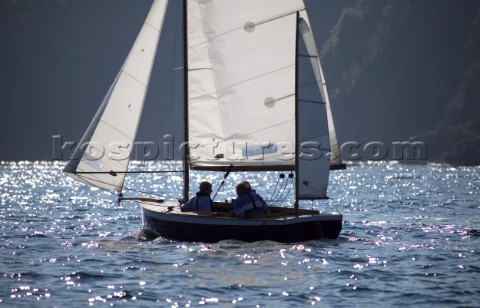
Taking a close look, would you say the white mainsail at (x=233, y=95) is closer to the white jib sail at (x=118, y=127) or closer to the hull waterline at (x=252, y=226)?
the white jib sail at (x=118, y=127)

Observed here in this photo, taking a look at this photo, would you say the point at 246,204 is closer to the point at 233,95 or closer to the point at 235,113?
the point at 235,113

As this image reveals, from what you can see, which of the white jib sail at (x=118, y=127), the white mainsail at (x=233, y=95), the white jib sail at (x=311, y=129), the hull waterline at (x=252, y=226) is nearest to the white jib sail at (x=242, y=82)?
the white mainsail at (x=233, y=95)

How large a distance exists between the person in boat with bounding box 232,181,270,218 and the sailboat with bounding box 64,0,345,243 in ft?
1.06

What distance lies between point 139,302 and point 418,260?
8.24 meters

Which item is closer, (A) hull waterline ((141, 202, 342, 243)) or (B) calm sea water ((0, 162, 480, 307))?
(B) calm sea water ((0, 162, 480, 307))

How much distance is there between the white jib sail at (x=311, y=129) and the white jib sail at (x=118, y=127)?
5403 mm

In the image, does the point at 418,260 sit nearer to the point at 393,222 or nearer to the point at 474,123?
the point at 393,222

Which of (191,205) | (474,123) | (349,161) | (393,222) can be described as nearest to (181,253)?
(191,205)

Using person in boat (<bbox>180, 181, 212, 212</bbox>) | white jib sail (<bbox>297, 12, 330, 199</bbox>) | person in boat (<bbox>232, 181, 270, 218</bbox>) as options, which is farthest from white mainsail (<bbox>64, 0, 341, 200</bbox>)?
person in boat (<bbox>180, 181, 212, 212</bbox>)

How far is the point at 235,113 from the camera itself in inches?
1099

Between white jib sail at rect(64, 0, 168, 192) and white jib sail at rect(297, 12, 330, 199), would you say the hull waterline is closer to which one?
white jib sail at rect(297, 12, 330, 199)

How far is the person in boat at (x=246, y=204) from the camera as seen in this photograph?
25.5m

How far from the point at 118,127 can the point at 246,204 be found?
5.43 m

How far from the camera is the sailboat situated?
25.8 meters
